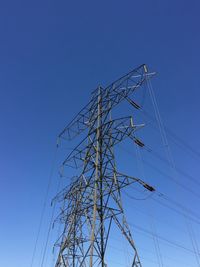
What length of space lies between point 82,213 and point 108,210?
3.34m

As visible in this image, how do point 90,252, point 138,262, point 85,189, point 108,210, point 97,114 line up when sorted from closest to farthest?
point 90,252
point 138,262
point 108,210
point 85,189
point 97,114

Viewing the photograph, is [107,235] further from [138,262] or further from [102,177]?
[102,177]

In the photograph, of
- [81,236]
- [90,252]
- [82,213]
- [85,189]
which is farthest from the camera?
[81,236]

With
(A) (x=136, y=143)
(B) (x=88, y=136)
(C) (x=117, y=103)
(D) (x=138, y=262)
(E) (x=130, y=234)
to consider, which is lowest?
(D) (x=138, y=262)

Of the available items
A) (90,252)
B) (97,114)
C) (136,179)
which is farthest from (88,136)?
(90,252)

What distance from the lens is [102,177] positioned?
665 inches

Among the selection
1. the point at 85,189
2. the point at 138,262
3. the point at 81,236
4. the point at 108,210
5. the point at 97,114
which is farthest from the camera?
the point at 81,236

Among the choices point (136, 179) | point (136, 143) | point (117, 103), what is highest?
point (117, 103)

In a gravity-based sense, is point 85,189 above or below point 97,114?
below

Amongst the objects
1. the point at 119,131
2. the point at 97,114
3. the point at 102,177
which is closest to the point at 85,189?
the point at 102,177

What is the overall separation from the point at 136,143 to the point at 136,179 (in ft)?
10.1

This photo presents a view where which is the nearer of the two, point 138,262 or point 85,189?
point 138,262

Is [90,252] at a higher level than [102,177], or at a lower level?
lower

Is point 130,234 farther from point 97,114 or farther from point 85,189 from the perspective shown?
point 97,114
